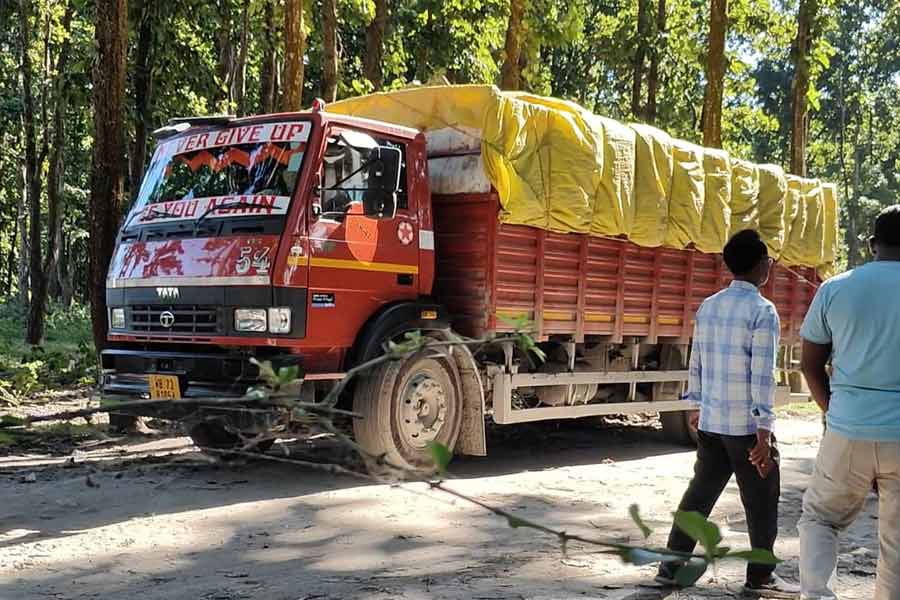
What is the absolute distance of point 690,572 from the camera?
1259mm

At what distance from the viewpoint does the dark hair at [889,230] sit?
3908 mm

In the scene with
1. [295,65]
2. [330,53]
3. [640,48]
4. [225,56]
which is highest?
[640,48]

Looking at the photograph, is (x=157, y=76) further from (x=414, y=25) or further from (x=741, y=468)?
(x=741, y=468)

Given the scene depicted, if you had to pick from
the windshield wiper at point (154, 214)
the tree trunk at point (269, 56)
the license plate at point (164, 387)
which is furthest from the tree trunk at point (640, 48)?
the license plate at point (164, 387)

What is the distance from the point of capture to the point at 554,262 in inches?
329

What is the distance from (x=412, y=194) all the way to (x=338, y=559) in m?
3.34

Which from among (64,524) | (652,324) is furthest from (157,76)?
(64,524)

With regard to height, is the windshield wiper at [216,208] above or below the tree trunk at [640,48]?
below

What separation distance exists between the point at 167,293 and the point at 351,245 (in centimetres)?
146

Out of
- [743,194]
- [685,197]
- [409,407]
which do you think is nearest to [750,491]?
[409,407]

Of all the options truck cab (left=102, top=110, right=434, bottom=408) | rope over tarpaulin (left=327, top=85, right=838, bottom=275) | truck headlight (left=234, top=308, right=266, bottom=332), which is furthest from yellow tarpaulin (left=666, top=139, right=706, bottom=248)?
truck headlight (left=234, top=308, right=266, bottom=332)

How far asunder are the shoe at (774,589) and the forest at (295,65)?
5.90 metres

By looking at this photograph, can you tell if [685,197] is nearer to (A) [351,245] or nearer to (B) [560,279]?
(B) [560,279]

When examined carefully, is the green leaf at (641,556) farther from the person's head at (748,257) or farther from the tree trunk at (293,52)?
the tree trunk at (293,52)
